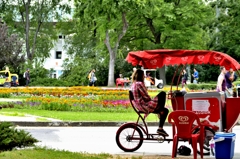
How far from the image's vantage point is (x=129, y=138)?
515 inches

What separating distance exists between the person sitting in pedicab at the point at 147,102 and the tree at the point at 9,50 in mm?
46587

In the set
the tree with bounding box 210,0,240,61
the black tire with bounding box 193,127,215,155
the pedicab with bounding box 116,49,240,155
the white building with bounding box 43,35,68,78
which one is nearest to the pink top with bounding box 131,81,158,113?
the pedicab with bounding box 116,49,240,155

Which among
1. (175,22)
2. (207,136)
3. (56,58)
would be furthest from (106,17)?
(207,136)

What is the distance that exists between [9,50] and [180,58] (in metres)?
48.0

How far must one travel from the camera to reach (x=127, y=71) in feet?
215

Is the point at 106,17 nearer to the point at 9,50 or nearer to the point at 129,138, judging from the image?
the point at 9,50

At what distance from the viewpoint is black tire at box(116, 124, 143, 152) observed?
42.7 feet

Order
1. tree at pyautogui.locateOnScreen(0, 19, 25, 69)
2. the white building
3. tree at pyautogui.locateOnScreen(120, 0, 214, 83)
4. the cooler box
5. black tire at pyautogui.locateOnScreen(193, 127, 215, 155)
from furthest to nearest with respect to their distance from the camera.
A: the white building
tree at pyautogui.locateOnScreen(0, 19, 25, 69)
tree at pyautogui.locateOnScreen(120, 0, 214, 83)
black tire at pyautogui.locateOnScreen(193, 127, 215, 155)
the cooler box

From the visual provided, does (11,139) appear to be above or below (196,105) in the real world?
below

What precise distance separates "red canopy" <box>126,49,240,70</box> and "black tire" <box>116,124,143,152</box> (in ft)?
4.73

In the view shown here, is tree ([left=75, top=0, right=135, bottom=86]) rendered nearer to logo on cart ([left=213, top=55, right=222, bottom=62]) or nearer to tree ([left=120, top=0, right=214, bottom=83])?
tree ([left=120, top=0, right=214, bottom=83])

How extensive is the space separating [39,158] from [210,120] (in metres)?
4.44

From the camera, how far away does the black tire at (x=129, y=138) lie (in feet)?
42.7

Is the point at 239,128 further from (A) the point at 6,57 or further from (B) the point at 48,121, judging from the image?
(A) the point at 6,57
